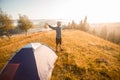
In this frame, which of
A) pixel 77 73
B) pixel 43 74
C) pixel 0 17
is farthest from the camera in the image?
pixel 0 17

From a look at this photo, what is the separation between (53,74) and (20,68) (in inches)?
108

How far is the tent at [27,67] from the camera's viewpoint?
7262mm

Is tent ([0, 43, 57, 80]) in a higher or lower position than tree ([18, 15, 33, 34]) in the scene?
lower

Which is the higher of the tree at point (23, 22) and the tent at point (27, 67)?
the tree at point (23, 22)

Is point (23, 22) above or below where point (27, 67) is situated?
above

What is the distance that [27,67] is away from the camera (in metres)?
7.59

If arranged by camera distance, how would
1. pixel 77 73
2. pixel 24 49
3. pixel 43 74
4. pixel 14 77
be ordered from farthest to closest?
1. pixel 77 73
2. pixel 24 49
3. pixel 43 74
4. pixel 14 77

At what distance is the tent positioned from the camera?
286 inches

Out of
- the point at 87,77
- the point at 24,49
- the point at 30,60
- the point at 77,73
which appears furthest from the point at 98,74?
the point at 24,49

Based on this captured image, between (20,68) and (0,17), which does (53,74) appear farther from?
(0,17)

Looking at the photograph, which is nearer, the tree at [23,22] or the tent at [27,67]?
the tent at [27,67]

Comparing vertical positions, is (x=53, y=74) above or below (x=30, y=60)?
below

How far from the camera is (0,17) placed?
34.8m

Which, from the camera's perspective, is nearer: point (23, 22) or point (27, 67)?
point (27, 67)
